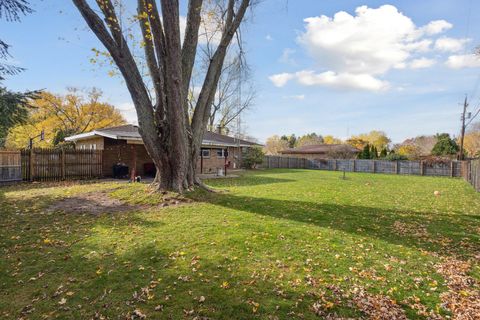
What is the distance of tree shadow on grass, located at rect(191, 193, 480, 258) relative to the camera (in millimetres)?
5402

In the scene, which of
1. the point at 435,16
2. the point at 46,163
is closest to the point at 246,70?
the point at 435,16

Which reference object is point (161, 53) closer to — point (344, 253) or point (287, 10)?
point (287, 10)

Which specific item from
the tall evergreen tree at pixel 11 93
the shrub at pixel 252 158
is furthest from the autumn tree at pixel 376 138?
the tall evergreen tree at pixel 11 93

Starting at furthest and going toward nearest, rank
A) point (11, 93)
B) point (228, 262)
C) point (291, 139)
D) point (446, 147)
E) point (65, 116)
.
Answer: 1. point (291, 139)
2. point (446, 147)
3. point (65, 116)
4. point (11, 93)
5. point (228, 262)

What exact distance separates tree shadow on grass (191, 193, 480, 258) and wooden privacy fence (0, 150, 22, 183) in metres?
9.90

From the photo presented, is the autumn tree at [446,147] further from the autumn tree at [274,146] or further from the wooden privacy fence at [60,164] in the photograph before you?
the wooden privacy fence at [60,164]

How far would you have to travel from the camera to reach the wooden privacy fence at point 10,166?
508 inches

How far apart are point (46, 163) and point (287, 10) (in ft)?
44.2

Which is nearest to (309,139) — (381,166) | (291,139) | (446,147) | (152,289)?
(291,139)

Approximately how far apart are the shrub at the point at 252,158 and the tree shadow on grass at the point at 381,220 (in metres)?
18.1

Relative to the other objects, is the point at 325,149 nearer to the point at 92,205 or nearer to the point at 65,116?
the point at 65,116

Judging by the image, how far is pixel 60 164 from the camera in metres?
15.0

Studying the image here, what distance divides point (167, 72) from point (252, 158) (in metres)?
19.9

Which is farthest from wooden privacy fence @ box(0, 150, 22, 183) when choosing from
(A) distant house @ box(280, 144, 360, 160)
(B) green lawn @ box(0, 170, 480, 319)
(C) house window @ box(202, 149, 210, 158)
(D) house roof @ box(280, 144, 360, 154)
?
(D) house roof @ box(280, 144, 360, 154)
